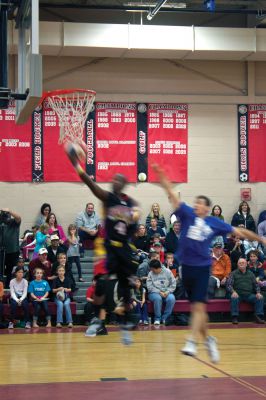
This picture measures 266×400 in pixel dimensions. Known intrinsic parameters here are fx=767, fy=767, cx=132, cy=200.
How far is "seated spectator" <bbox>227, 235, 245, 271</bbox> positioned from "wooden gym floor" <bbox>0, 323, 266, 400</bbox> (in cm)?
347

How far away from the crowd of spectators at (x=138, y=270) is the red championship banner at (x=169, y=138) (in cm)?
236

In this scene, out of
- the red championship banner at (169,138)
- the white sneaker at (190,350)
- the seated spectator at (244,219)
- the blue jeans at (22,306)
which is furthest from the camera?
the red championship banner at (169,138)

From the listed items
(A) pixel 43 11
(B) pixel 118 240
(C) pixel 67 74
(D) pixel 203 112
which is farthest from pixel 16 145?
(B) pixel 118 240

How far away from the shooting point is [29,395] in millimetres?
10141

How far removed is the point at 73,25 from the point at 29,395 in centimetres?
1344

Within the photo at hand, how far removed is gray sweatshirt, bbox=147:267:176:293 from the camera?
1892cm

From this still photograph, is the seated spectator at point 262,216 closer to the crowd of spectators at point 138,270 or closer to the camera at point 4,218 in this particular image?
the crowd of spectators at point 138,270

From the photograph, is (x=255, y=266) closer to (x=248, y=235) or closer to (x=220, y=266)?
(x=220, y=266)

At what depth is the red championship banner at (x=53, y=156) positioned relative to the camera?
23.1 metres

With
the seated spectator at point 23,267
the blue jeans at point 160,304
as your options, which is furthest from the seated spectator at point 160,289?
the seated spectator at point 23,267

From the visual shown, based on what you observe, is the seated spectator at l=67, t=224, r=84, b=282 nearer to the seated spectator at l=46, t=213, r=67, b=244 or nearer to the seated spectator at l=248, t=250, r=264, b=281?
the seated spectator at l=46, t=213, r=67, b=244

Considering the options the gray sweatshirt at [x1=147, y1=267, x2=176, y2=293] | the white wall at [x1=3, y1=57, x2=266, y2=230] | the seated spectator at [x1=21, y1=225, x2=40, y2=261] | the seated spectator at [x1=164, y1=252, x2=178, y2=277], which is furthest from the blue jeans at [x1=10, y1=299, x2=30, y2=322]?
the white wall at [x1=3, y1=57, x2=266, y2=230]

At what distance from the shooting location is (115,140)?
23.6m

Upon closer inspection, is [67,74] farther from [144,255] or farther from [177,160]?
[144,255]
